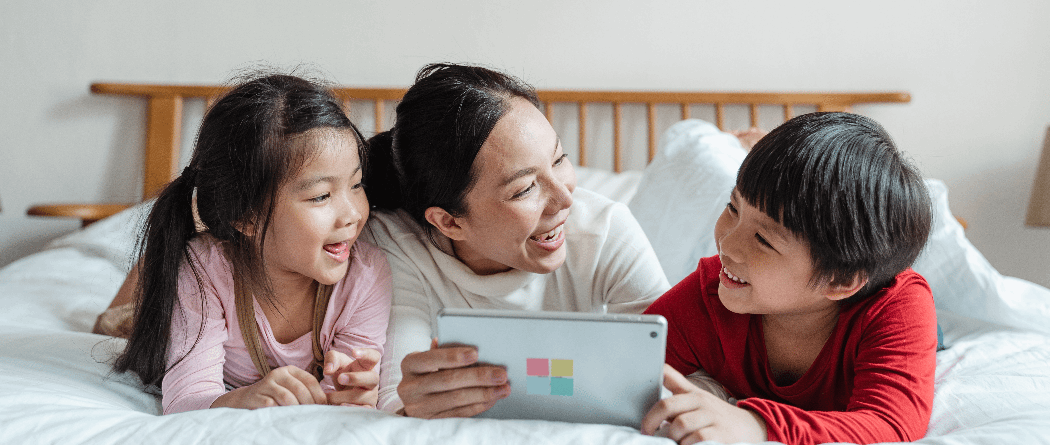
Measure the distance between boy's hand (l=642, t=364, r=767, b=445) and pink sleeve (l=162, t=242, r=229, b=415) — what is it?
502mm

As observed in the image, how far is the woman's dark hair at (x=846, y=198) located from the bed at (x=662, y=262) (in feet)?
0.59

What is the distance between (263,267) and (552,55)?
4.68 feet

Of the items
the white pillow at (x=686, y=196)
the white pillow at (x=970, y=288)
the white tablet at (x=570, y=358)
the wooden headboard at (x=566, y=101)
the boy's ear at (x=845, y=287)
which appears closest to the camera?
the white tablet at (x=570, y=358)

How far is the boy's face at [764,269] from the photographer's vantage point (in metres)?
0.72

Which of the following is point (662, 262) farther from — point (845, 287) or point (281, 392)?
point (281, 392)

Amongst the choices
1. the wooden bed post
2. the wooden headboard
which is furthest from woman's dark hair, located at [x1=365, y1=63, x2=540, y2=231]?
the wooden bed post

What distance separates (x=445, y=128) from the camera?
86cm

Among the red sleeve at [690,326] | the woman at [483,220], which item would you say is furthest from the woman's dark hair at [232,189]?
the red sleeve at [690,326]

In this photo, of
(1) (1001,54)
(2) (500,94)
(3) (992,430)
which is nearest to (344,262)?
(2) (500,94)

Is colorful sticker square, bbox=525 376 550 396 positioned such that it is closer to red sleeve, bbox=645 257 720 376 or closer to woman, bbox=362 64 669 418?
woman, bbox=362 64 669 418

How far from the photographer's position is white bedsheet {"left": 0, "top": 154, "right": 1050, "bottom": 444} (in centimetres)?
61

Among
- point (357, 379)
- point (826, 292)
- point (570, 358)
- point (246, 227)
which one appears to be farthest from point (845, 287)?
point (246, 227)

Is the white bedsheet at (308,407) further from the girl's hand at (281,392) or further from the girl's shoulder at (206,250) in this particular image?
the girl's shoulder at (206,250)

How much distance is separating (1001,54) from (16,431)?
8.33ft
